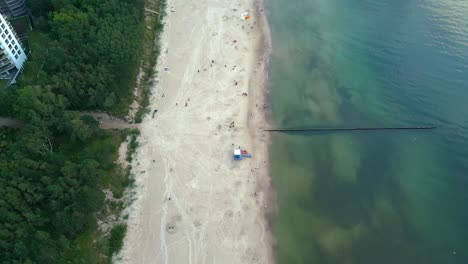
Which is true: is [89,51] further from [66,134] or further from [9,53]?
→ [66,134]

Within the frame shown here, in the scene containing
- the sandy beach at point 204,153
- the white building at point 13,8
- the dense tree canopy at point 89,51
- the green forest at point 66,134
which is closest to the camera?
the green forest at point 66,134

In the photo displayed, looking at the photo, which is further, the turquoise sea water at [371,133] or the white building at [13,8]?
the white building at [13,8]

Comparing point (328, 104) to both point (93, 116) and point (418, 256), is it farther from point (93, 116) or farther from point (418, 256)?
point (93, 116)

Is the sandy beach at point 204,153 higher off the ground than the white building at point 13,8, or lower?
lower

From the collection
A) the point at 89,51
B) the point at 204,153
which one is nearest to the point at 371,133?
the point at 204,153

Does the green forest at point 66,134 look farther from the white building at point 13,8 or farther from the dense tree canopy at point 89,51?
the white building at point 13,8

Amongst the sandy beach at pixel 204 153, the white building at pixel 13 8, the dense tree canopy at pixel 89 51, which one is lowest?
the sandy beach at pixel 204 153

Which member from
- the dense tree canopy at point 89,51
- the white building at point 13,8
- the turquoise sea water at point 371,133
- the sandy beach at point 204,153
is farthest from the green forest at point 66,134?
the turquoise sea water at point 371,133
